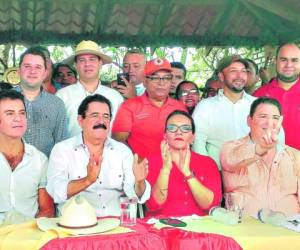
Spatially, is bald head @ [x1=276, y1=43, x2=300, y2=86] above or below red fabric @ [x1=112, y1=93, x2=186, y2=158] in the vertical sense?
above

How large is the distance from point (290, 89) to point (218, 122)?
70 cm

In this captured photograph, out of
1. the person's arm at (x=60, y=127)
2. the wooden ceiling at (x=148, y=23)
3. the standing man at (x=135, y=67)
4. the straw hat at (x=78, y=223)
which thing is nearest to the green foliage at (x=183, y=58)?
the wooden ceiling at (x=148, y=23)

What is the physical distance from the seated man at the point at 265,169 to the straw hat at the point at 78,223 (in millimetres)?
1240

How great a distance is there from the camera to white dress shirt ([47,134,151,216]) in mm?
3598

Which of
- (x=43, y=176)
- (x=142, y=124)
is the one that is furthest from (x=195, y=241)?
(x=142, y=124)

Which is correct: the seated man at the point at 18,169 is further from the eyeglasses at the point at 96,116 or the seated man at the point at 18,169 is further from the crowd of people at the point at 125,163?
the eyeglasses at the point at 96,116

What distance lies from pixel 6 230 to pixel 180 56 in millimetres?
9413

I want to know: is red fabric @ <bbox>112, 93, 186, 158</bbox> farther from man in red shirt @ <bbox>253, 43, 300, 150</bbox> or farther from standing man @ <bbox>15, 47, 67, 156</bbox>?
man in red shirt @ <bbox>253, 43, 300, 150</bbox>

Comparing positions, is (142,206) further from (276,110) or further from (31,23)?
(31,23)

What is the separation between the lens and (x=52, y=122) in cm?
418

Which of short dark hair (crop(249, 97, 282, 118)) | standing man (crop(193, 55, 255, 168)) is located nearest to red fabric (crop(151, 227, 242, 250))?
short dark hair (crop(249, 97, 282, 118))

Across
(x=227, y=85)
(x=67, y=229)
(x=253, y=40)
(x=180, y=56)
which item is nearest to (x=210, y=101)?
(x=227, y=85)

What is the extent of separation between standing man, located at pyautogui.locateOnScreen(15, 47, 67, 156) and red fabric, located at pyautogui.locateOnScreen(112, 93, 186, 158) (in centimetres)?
45

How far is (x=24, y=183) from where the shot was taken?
11.7ft
